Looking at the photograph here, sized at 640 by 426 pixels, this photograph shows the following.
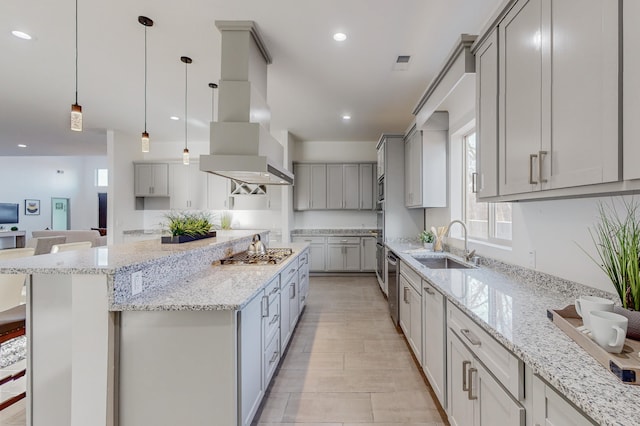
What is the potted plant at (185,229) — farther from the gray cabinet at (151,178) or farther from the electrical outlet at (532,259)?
the gray cabinet at (151,178)

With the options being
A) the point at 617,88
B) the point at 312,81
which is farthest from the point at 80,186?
the point at 617,88

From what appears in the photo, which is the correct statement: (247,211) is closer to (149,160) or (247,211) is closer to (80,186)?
(149,160)

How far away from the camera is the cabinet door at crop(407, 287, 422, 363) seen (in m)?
2.38

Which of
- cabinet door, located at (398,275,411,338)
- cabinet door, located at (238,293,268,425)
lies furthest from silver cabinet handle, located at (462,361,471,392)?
cabinet door, located at (398,275,411,338)

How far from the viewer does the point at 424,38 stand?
273 cm

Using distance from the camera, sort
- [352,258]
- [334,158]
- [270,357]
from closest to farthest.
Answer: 1. [270,357]
2. [352,258]
3. [334,158]

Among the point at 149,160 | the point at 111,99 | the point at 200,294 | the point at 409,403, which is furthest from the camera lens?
the point at 149,160

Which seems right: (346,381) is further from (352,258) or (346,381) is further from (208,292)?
(352,258)

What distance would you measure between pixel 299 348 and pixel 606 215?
2590 millimetres

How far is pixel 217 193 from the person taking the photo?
20.5ft

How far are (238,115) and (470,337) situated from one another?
2.33 metres

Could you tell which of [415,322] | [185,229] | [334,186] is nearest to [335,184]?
→ [334,186]

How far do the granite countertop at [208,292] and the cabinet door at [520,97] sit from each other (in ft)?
5.28

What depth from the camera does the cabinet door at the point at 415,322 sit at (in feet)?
7.79
